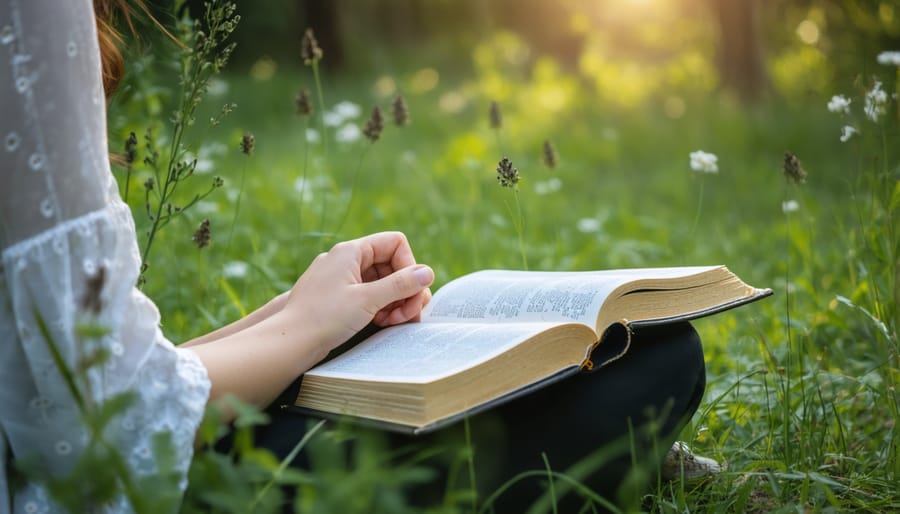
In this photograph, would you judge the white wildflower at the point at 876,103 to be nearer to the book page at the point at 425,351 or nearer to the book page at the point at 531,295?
the book page at the point at 531,295

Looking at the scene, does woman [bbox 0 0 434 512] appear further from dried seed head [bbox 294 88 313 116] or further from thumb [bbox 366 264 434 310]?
dried seed head [bbox 294 88 313 116]

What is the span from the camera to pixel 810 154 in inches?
253

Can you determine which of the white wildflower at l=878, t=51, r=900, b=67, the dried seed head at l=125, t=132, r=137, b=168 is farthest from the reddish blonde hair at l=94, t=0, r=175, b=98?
the white wildflower at l=878, t=51, r=900, b=67

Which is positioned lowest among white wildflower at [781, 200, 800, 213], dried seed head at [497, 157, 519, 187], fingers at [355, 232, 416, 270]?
white wildflower at [781, 200, 800, 213]

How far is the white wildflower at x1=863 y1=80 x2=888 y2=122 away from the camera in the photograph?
1.79m

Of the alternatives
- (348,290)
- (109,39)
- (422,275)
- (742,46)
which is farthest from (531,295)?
(742,46)

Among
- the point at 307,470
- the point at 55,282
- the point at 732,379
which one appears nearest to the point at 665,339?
the point at 307,470

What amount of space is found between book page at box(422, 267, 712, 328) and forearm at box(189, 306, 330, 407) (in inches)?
11.4

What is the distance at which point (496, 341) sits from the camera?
3.95ft

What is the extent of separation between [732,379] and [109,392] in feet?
4.94

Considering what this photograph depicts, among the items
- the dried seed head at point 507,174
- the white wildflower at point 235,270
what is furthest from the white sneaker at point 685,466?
the white wildflower at point 235,270

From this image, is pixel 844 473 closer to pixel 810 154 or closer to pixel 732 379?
pixel 732 379

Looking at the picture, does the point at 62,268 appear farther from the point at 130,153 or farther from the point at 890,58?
the point at 890,58

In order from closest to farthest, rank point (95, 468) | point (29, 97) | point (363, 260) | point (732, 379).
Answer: point (95, 468)
point (29, 97)
point (363, 260)
point (732, 379)
